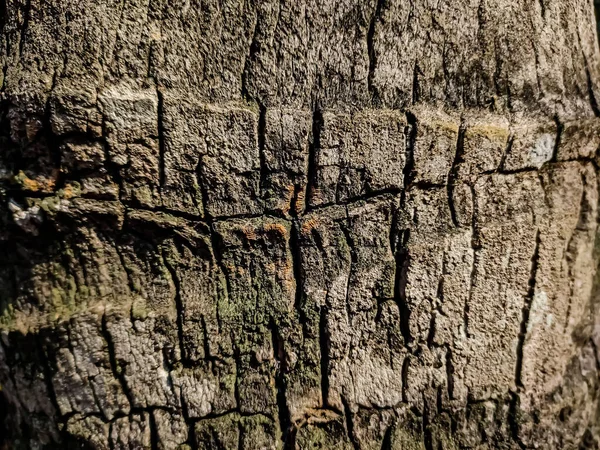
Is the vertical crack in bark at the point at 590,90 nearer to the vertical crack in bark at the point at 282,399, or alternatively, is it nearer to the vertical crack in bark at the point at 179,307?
the vertical crack in bark at the point at 282,399

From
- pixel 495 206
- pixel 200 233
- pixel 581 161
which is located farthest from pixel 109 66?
pixel 581 161

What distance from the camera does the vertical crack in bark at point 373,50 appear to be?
1183mm

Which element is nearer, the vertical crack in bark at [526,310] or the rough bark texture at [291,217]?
the rough bark texture at [291,217]

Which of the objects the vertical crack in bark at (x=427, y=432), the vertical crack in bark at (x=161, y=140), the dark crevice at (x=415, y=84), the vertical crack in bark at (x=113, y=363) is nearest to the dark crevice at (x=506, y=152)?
the dark crevice at (x=415, y=84)

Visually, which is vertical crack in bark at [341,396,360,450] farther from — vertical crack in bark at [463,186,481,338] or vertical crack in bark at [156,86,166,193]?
vertical crack in bark at [156,86,166,193]

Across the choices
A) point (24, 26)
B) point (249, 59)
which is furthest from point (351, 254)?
point (24, 26)

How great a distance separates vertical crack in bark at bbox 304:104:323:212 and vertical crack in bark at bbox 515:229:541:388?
0.57 meters

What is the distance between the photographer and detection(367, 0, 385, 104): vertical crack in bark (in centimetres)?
118

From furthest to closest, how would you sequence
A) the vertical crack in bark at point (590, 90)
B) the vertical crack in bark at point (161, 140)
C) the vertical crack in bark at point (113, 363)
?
1. the vertical crack in bark at point (590, 90)
2. the vertical crack in bark at point (113, 363)
3. the vertical crack in bark at point (161, 140)

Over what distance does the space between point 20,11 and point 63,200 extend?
1.34 ft


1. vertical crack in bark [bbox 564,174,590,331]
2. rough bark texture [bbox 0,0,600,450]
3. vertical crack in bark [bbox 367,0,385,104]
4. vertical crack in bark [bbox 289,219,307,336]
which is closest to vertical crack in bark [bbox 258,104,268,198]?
rough bark texture [bbox 0,0,600,450]

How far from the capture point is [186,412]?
51.3 inches

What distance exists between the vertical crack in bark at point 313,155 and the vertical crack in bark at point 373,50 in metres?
0.12

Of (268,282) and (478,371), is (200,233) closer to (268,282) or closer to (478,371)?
(268,282)
